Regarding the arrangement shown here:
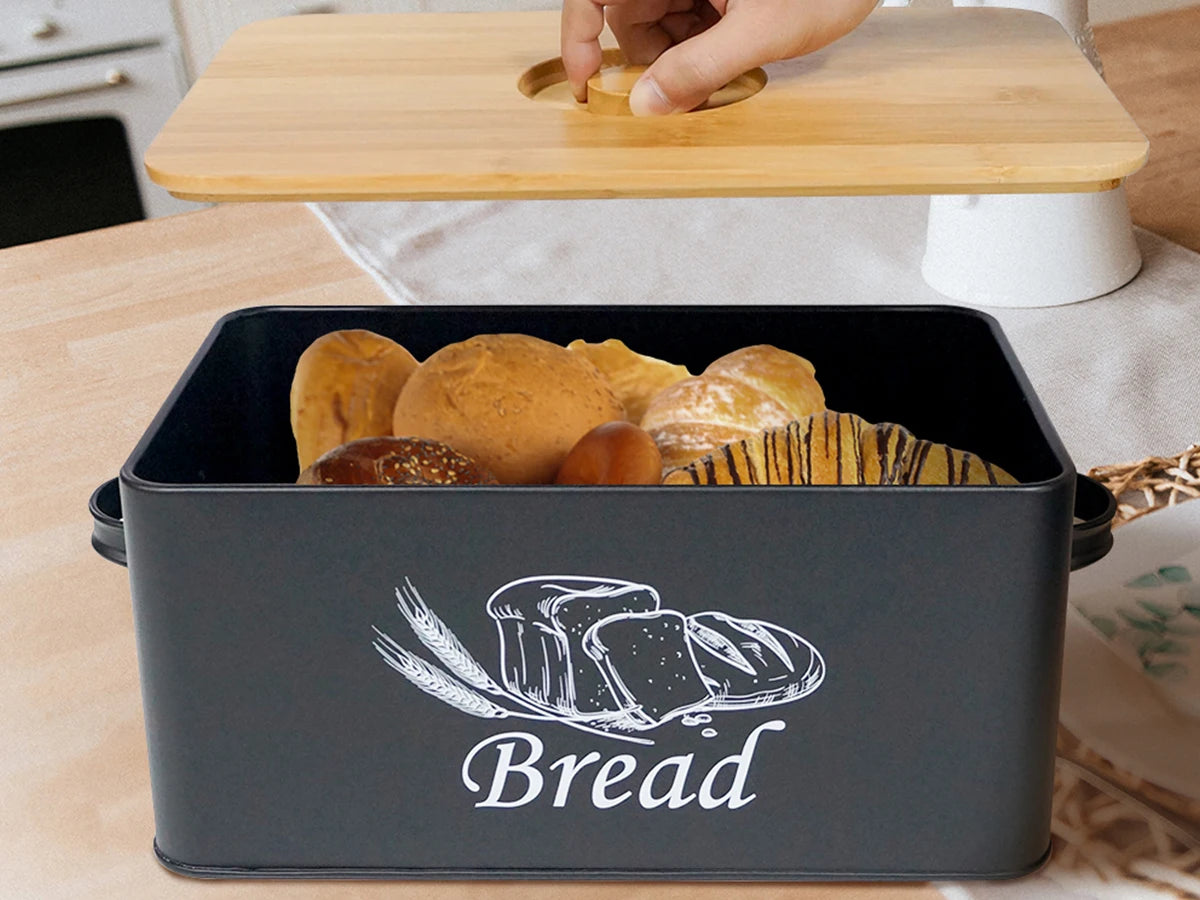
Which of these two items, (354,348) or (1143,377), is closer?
(354,348)

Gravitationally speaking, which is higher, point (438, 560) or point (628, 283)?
point (438, 560)

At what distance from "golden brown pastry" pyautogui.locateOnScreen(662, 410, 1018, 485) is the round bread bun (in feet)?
0.23

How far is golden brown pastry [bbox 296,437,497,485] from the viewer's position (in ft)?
1.58

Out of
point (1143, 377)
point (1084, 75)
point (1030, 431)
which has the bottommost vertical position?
point (1143, 377)

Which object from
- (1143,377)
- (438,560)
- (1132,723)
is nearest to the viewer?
(438,560)

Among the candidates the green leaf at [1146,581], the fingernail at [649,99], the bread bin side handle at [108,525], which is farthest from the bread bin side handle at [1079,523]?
the fingernail at [649,99]

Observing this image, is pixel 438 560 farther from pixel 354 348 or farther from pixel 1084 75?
pixel 1084 75

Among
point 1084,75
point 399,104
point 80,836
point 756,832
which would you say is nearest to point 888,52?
point 1084,75

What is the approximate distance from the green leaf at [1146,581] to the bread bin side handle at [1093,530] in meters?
0.12

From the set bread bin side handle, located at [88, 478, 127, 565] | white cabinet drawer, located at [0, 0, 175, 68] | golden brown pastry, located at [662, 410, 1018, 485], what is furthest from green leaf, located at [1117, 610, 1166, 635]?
white cabinet drawer, located at [0, 0, 175, 68]

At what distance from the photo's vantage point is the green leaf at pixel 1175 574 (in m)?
0.61

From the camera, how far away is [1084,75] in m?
0.48

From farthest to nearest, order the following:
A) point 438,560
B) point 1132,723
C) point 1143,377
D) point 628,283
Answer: point 628,283, point 1143,377, point 1132,723, point 438,560

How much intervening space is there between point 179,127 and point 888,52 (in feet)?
0.89
